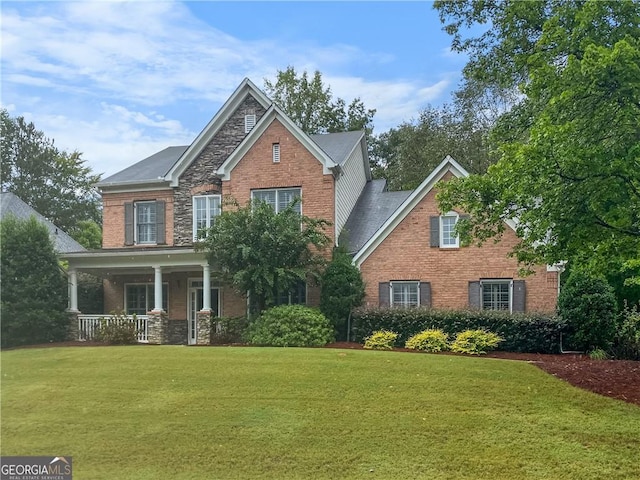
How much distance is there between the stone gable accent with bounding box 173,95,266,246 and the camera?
66.2 feet

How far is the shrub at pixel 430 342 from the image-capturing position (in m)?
14.5

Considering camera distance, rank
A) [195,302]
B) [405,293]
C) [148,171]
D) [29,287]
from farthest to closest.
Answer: [148,171]
[195,302]
[405,293]
[29,287]

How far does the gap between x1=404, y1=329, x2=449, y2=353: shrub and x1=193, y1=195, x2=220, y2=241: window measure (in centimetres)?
904

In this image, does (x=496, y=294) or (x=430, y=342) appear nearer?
(x=430, y=342)

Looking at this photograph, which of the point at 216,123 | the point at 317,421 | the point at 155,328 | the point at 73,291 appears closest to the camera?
the point at 317,421

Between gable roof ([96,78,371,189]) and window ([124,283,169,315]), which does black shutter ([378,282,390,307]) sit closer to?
gable roof ([96,78,371,189])

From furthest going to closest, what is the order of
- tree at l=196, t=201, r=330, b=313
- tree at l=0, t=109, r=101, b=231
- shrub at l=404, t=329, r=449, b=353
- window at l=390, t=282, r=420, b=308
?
1. tree at l=0, t=109, r=101, b=231
2. window at l=390, t=282, r=420, b=308
3. tree at l=196, t=201, r=330, b=313
4. shrub at l=404, t=329, r=449, b=353

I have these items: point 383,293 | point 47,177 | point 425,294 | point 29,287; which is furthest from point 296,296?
point 47,177

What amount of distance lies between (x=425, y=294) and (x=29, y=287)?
12.5 m

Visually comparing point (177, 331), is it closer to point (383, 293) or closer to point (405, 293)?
point (383, 293)

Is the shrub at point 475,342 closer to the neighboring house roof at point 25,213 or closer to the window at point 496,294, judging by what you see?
the window at point 496,294

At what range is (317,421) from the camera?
8055mm

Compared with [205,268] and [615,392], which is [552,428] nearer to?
[615,392]

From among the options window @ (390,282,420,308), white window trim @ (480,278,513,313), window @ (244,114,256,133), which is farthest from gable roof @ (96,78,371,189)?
white window trim @ (480,278,513,313)
